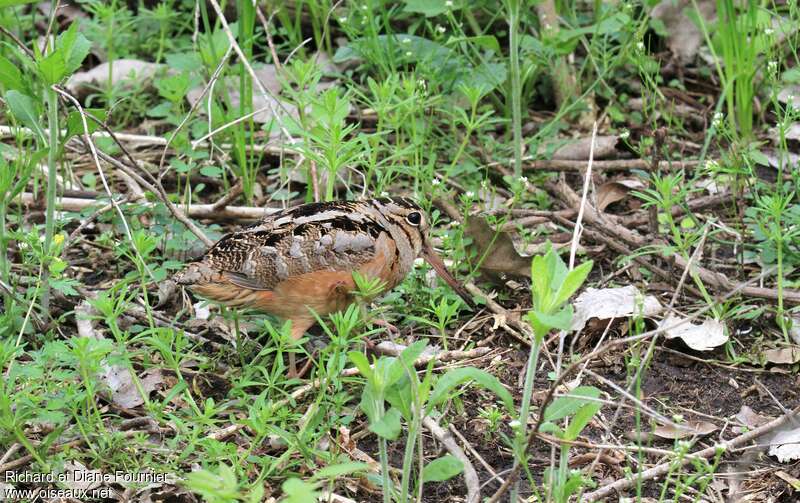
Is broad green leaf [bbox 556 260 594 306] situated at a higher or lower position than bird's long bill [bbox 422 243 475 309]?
higher

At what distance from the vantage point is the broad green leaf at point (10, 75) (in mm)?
3686

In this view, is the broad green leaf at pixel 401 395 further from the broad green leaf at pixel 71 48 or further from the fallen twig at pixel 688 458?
the broad green leaf at pixel 71 48

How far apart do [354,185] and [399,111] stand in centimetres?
45

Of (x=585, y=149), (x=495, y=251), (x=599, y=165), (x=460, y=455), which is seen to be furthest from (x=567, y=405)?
(x=585, y=149)

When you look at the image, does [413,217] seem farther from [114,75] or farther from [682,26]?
[682,26]

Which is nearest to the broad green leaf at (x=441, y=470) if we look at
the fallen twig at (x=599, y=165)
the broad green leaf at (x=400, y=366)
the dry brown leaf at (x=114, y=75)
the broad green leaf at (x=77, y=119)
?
the broad green leaf at (x=400, y=366)

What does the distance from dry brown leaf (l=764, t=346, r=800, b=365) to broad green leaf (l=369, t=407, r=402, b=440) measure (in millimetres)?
1762

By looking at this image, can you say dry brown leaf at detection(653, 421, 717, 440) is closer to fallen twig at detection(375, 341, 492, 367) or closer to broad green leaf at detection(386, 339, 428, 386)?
fallen twig at detection(375, 341, 492, 367)

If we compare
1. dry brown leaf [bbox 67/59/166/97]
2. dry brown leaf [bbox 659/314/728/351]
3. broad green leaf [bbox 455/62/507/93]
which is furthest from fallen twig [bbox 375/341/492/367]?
dry brown leaf [bbox 67/59/166/97]

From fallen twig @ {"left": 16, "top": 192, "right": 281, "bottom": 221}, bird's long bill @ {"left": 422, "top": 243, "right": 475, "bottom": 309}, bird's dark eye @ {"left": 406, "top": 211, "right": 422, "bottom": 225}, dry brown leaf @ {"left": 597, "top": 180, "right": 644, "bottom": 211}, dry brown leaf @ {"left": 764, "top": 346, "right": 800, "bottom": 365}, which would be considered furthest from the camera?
dry brown leaf @ {"left": 597, "top": 180, "right": 644, "bottom": 211}

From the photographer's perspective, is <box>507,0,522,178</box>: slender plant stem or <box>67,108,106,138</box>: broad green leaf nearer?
<box>67,108,106,138</box>: broad green leaf

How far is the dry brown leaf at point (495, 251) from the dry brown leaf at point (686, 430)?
967 mm

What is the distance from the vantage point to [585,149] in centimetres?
548

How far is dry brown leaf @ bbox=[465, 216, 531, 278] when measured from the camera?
4391 mm
